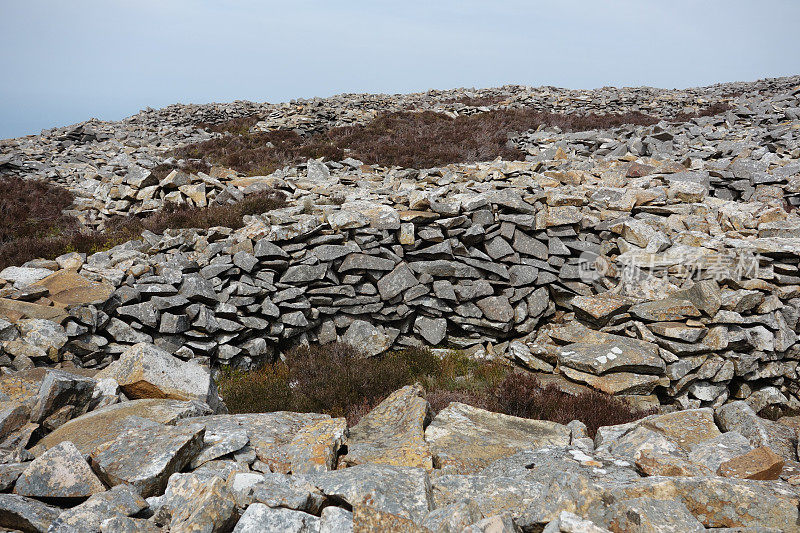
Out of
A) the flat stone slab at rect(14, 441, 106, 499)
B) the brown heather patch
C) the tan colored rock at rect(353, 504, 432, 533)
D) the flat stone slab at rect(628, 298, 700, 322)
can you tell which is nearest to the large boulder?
the flat stone slab at rect(14, 441, 106, 499)

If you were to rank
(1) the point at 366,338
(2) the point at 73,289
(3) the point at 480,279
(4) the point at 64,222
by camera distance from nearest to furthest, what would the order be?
(2) the point at 73,289 < (1) the point at 366,338 < (3) the point at 480,279 < (4) the point at 64,222

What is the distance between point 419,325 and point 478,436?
14.3ft

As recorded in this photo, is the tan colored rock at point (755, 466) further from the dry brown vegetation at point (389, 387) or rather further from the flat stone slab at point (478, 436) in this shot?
the dry brown vegetation at point (389, 387)

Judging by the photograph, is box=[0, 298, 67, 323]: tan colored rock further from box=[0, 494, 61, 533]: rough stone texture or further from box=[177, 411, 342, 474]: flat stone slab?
box=[0, 494, 61, 533]: rough stone texture

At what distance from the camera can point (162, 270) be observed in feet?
24.6

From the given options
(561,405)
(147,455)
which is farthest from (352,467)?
(561,405)

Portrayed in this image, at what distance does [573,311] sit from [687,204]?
12.3 ft

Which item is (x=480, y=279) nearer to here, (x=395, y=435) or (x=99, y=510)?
(x=395, y=435)

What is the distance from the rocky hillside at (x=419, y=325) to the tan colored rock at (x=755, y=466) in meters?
0.02

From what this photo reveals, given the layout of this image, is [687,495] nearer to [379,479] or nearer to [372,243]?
[379,479]

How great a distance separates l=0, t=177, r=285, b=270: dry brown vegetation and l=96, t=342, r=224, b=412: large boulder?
170 inches

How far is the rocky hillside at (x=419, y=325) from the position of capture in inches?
111

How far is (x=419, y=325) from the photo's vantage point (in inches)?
352

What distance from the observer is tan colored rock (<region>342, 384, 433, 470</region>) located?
3.93 m
